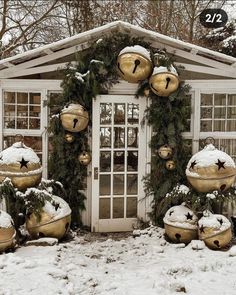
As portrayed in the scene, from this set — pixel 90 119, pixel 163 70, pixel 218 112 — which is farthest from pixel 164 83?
pixel 90 119

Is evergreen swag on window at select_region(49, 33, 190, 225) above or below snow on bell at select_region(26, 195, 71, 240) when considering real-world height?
above

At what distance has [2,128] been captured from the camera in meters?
6.70

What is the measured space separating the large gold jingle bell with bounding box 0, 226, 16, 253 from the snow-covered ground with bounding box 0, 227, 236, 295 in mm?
Result: 154

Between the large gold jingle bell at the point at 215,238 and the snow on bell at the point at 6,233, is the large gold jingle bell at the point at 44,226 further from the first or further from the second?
the large gold jingle bell at the point at 215,238

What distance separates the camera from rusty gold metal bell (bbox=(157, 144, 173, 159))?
6.50m

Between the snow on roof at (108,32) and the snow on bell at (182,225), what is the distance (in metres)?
2.49

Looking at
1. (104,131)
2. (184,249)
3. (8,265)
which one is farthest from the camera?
(104,131)

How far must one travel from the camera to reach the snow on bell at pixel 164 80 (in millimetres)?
6230

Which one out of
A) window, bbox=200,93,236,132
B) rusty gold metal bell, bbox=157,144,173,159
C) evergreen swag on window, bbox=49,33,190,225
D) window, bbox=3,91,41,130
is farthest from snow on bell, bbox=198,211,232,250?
window, bbox=3,91,41,130

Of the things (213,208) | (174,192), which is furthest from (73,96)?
(213,208)

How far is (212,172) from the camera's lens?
5.84 metres

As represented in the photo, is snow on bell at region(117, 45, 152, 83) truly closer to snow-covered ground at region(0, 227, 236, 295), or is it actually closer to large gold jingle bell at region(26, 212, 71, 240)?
large gold jingle bell at region(26, 212, 71, 240)

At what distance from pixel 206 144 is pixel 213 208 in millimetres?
1281

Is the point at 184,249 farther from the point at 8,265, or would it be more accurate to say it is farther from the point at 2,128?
the point at 2,128
